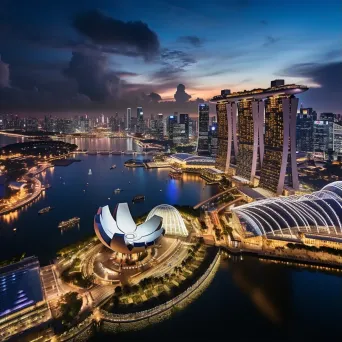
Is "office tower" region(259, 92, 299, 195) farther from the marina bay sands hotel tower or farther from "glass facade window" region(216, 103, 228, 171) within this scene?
"glass facade window" region(216, 103, 228, 171)

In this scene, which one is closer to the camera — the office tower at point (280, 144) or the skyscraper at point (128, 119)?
the office tower at point (280, 144)

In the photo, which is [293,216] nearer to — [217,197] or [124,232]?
[124,232]

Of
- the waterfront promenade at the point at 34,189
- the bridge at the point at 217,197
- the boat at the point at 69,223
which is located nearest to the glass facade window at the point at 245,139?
the bridge at the point at 217,197

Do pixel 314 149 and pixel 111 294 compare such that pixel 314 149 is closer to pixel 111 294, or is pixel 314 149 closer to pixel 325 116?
pixel 325 116

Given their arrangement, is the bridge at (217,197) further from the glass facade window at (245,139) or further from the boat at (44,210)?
the boat at (44,210)

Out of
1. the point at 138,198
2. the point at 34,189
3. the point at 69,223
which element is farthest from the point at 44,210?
the point at 138,198

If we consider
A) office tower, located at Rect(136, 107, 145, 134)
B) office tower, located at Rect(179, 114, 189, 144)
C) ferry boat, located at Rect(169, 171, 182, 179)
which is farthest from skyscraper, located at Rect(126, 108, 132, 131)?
ferry boat, located at Rect(169, 171, 182, 179)
